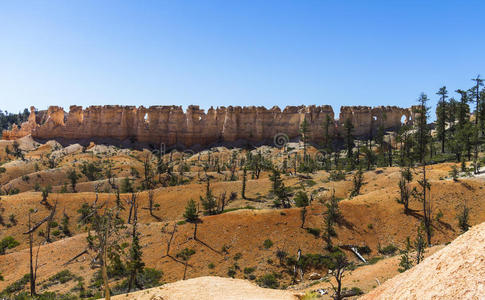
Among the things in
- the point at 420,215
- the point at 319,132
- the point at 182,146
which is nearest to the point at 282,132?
the point at 319,132

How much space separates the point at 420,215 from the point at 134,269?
101 ft

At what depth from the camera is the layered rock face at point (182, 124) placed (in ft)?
318

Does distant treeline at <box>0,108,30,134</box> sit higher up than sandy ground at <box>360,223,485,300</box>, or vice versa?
distant treeline at <box>0,108,30,134</box>

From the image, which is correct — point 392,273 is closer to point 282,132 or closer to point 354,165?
point 354,165

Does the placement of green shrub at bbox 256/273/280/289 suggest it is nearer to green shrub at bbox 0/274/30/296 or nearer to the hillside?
the hillside

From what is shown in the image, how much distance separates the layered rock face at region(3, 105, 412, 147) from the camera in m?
96.9

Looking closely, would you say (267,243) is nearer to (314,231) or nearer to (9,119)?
(314,231)

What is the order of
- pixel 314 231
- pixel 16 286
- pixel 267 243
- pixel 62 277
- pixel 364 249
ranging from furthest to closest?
pixel 314 231
pixel 267 243
pixel 364 249
pixel 62 277
pixel 16 286

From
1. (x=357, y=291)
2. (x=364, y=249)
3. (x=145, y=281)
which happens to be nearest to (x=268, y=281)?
(x=357, y=291)

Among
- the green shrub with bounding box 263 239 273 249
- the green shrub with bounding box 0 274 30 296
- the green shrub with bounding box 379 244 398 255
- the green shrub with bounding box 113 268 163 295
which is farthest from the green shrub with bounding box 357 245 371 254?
the green shrub with bounding box 0 274 30 296

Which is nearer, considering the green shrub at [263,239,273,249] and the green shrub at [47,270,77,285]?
the green shrub at [47,270,77,285]

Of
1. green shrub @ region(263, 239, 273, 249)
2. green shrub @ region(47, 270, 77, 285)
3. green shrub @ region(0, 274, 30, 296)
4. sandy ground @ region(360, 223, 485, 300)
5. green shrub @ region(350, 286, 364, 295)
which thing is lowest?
green shrub @ region(0, 274, 30, 296)

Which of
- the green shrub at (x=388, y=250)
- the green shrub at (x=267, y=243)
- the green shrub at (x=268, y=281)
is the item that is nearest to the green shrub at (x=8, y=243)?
the green shrub at (x=267, y=243)

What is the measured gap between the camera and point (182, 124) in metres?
102
